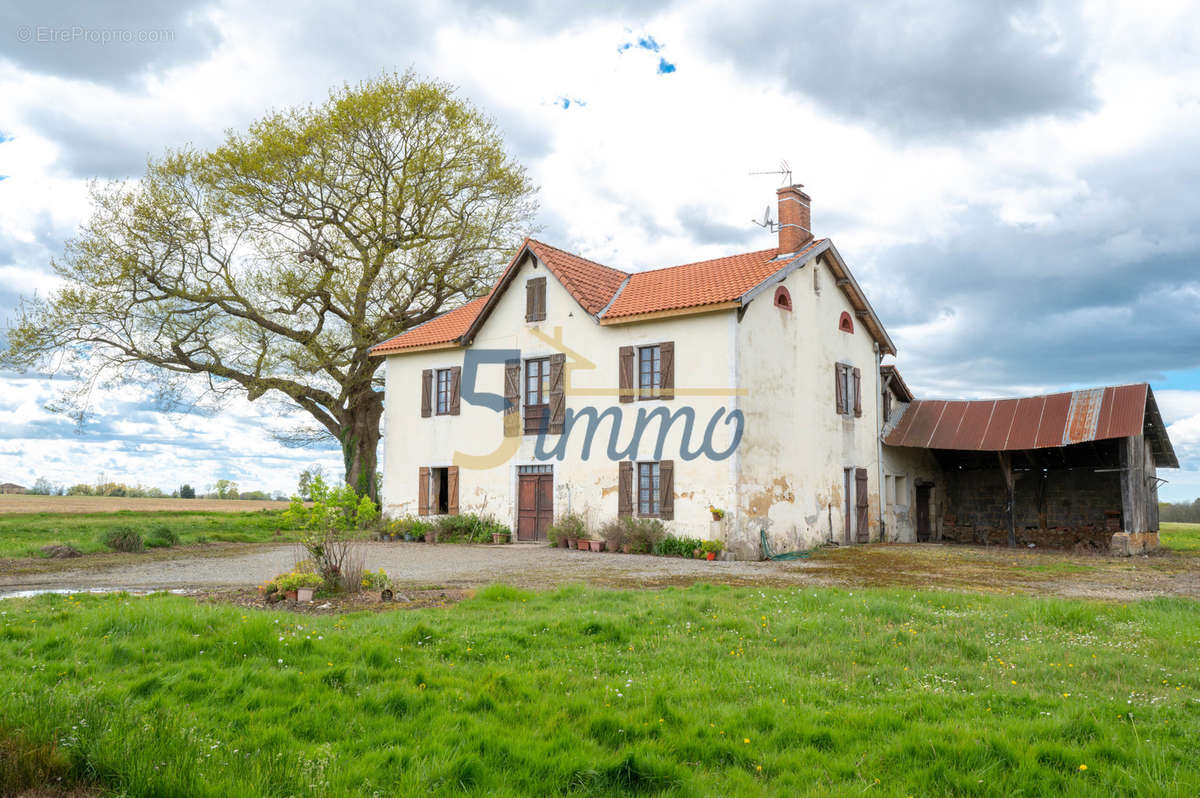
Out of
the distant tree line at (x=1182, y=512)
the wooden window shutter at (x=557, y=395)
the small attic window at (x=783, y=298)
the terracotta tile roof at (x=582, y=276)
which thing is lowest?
the distant tree line at (x=1182, y=512)

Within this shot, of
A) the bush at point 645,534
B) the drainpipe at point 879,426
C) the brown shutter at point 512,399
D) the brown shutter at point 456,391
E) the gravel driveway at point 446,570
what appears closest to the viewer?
the gravel driveway at point 446,570

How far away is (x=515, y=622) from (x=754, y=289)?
39.4ft

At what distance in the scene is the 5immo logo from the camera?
1812 centimetres

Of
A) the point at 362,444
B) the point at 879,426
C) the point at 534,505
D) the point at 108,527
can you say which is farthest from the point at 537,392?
the point at 108,527

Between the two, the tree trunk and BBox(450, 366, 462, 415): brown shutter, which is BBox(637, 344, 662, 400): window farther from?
the tree trunk

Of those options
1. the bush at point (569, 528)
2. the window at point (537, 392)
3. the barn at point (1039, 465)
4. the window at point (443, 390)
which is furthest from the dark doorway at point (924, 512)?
the window at point (443, 390)

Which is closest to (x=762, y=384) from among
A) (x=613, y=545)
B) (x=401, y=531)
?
(x=613, y=545)

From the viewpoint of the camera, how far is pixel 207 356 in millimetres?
27062

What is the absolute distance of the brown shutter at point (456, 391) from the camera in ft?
76.4

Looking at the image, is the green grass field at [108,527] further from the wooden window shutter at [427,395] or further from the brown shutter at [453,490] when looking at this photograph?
the wooden window shutter at [427,395]

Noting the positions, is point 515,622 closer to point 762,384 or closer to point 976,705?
point 976,705

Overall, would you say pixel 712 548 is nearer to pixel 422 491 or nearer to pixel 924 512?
pixel 422 491

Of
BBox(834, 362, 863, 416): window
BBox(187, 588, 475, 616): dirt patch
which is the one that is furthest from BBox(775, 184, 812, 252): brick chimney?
BBox(187, 588, 475, 616): dirt patch

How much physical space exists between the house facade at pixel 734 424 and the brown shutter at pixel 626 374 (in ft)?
0.12
